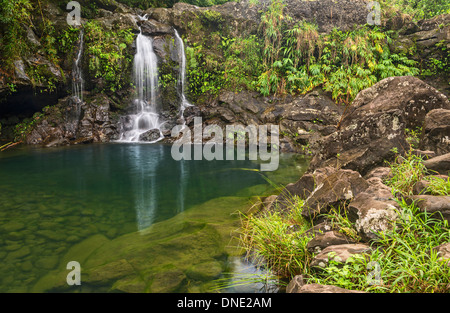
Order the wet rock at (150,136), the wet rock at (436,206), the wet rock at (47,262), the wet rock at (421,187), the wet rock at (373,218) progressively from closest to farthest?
the wet rock at (436,206)
the wet rock at (373,218)
the wet rock at (421,187)
the wet rock at (47,262)
the wet rock at (150,136)

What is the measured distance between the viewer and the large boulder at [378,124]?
4.33 m

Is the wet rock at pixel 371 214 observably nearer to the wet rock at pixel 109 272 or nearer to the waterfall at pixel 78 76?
the wet rock at pixel 109 272

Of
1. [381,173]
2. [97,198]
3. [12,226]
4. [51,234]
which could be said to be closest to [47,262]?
[51,234]

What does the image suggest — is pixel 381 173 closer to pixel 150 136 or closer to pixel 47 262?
pixel 47 262

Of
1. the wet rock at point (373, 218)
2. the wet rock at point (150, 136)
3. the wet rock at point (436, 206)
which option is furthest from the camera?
the wet rock at point (150, 136)

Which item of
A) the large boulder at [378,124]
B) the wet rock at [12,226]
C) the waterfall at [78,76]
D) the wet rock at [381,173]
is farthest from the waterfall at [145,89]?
the wet rock at [381,173]

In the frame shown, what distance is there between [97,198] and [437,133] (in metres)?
6.46

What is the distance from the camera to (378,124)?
177 inches

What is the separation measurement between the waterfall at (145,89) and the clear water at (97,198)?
472 cm

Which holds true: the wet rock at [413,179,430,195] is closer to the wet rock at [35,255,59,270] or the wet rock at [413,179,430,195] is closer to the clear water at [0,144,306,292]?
the clear water at [0,144,306,292]

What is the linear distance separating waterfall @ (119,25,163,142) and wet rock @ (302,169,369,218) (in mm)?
12477

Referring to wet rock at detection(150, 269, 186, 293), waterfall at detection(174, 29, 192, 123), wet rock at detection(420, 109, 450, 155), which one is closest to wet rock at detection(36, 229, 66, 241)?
wet rock at detection(150, 269, 186, 293)
